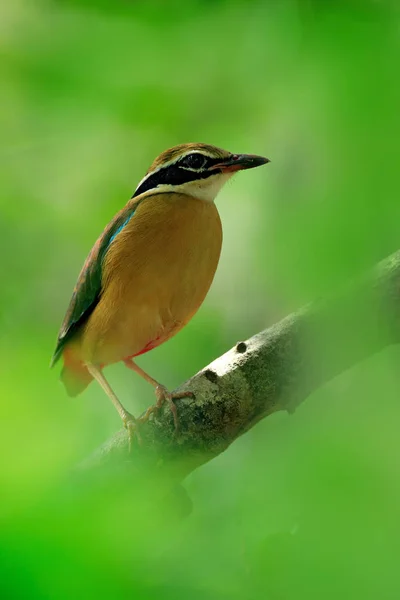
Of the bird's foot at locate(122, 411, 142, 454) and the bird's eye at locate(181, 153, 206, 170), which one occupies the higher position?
the bird's eye at locate(181, 153, 206, 170)

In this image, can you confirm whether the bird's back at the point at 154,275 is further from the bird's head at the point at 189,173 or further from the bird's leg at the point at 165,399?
the bird's leg at the point at 165,399

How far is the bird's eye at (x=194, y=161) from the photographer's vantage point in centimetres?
258

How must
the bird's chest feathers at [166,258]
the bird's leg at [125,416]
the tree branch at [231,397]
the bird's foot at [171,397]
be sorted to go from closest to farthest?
1. the tree branch at [231,397]
2. the bird's leg at [125,416]
3. the bird's foot at [171,397]
4. the bird's chest feathers at [166,258]

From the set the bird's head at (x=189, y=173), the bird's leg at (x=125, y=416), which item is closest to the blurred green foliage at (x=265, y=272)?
the bird's leg at (x=125, y=416)

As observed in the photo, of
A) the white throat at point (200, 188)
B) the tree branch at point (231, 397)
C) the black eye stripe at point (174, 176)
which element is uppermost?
the black eye stripe at point (174, 176)

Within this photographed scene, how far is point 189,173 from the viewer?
2643 millimetres

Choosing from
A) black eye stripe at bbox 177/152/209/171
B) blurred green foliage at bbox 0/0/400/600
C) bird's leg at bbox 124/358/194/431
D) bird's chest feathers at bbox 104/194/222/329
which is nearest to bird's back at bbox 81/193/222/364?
bird's chest feathers at bbox 104/194/222/329

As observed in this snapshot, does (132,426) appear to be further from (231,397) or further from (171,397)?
(231,397)

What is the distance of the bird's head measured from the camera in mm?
2504

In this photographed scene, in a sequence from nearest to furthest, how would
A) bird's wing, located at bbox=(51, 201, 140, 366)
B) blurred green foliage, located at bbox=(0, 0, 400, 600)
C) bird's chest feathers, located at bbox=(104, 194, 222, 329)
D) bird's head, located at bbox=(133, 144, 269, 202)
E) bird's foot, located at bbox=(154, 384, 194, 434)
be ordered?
blurred green foliage, located at bbox=(0, 0, 400, 600)
bird's foot, located at bbox=(154, 384, 194, 434)
bird's chest feathers, located at bbox=(104, 194, 222, 329)
bird's head, located at bbox=(133, 144, 269, 202)
bird's wing, located at bbox=(51, 201, 140, 366)

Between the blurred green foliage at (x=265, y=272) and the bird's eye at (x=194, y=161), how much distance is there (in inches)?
51.9

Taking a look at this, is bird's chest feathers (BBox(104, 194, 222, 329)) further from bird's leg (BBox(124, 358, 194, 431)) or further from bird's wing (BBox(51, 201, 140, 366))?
bird's leg (BBox(124, 358, 194, 431))

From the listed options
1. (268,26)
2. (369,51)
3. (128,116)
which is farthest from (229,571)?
(128,116)

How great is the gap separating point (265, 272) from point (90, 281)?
2.07 meters
